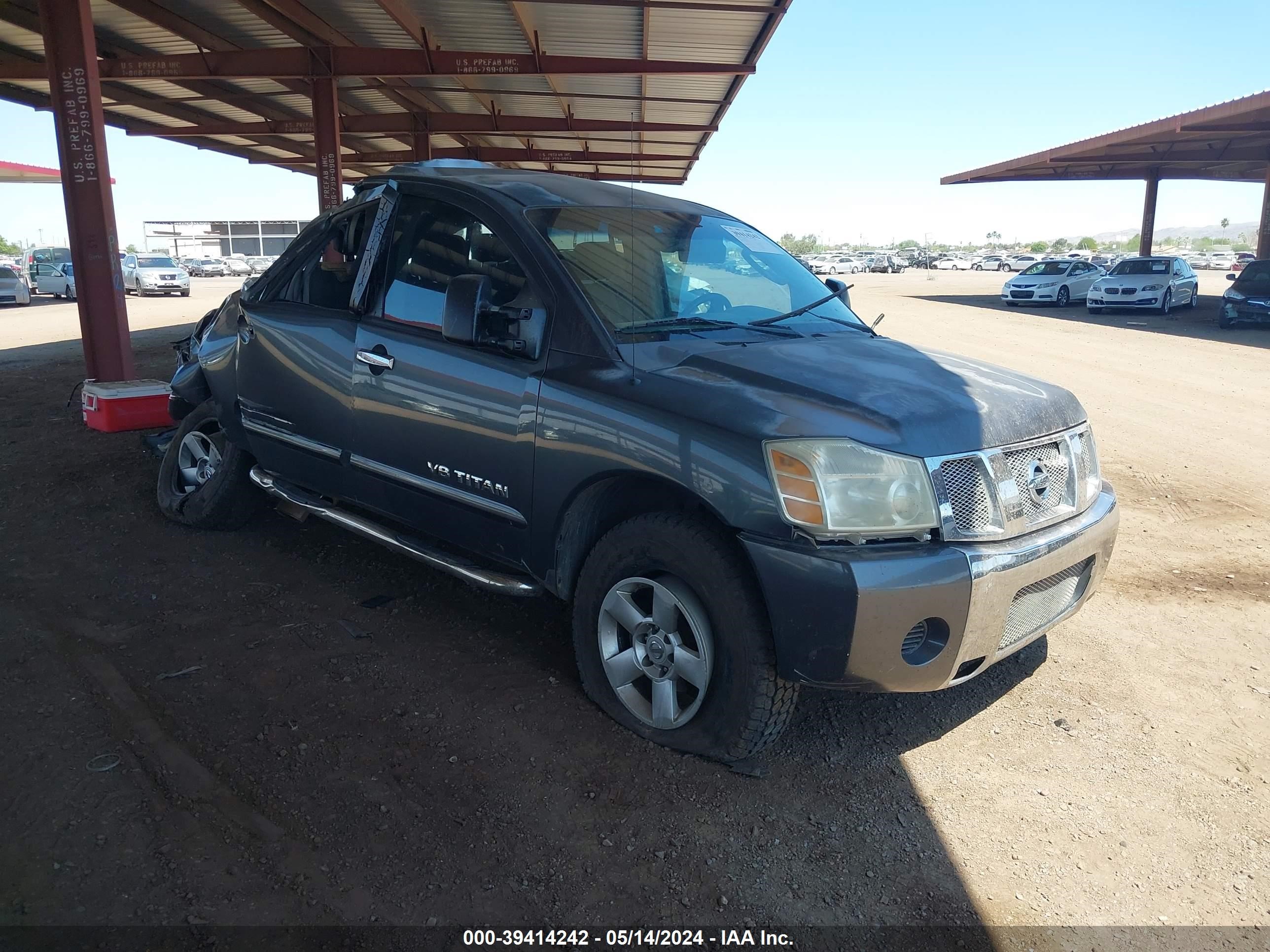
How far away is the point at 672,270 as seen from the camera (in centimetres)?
379

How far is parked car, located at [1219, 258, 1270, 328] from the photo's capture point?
19.2 m

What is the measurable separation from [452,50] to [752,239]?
448 inches

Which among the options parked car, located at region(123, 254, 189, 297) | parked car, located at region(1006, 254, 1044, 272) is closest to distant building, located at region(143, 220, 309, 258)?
parked car, located at region(123, 254, 189, 297)

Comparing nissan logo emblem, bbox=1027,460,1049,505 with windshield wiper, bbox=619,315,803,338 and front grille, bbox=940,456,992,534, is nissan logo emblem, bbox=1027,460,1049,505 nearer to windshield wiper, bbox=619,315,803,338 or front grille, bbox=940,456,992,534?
front grille, bbox=940,456,992,534

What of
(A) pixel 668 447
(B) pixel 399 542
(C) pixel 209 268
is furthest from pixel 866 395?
(C) pixel 209 268

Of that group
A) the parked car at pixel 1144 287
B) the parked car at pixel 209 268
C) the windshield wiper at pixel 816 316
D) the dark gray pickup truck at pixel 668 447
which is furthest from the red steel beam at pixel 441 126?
the parked car at pixel 209 268

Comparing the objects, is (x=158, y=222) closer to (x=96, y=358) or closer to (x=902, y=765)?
(x=96, y=358)

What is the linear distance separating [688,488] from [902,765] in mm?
1260

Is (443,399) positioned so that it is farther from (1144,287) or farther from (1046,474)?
(1144,287)

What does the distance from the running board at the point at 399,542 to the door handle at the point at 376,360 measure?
0.73 meters

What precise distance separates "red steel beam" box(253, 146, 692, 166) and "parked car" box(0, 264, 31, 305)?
360 inches

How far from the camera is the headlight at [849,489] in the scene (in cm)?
269

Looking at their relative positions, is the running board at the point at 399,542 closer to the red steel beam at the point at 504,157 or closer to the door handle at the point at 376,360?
the door handle at the point at 376,360

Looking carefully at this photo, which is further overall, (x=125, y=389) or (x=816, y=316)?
(x=125, y=389)
